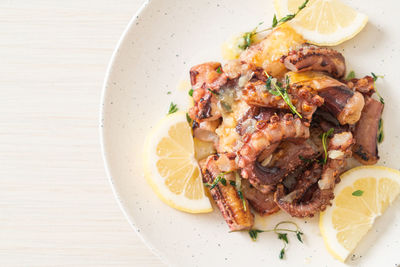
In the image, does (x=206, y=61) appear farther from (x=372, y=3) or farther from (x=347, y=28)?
(x=372, y=3)

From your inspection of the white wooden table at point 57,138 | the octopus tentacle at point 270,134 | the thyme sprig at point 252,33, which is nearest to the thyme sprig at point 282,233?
the octopus tentacle at point 270,134

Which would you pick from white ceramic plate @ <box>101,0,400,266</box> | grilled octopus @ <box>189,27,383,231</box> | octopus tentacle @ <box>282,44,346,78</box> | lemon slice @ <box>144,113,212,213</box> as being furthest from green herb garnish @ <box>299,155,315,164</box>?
lemon slice @ <box>144,113,212,213</box>

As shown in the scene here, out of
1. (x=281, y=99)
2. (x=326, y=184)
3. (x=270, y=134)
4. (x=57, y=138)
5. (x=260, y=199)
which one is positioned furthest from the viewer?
(x=57, y=138)

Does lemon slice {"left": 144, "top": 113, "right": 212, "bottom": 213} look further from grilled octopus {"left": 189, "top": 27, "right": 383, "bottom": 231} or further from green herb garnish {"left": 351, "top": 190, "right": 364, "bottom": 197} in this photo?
green herb garnish {"left": 351, "top": 190, "right": 364, "bottom": 197}

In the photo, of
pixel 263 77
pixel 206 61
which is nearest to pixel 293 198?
pixel 263 77

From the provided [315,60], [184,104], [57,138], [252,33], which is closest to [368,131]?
[315,60]

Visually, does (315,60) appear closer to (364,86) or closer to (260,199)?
(364,86)

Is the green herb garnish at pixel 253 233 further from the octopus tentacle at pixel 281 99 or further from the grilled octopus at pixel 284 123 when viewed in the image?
the octopus tentacle at pixel 281 99
